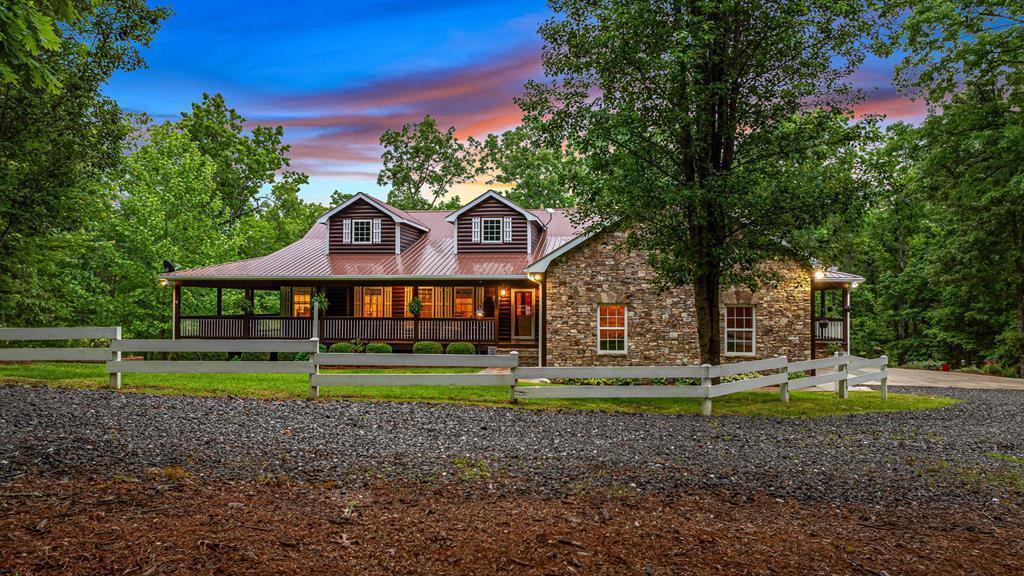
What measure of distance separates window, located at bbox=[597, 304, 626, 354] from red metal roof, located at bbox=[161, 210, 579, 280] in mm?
3898

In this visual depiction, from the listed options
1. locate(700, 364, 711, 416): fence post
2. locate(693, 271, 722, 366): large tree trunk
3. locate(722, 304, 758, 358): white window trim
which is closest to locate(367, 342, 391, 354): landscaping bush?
locate(722, 304, 758, 358): white window trim

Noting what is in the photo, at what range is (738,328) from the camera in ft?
63.6

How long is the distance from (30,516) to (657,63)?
11.3 m

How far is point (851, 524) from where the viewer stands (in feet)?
16.1

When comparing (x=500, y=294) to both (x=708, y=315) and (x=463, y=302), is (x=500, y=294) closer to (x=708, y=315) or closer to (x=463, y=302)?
(x=463, y=302)

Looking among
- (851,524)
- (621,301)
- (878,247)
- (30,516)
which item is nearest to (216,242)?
(621,301)

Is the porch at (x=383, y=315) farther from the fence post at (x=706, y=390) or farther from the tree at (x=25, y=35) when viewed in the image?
the tree at (x=25, y=35)

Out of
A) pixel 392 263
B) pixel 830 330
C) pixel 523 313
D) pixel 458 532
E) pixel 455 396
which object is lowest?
pixel 455 396

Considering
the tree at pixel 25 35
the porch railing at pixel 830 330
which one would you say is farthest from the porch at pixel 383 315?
the tree at pixel 25 35

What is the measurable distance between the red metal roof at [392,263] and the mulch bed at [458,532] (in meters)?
17.3

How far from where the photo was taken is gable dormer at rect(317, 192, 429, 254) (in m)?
26.2

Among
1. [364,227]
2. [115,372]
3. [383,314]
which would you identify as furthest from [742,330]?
[115,372]

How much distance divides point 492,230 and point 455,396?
1435cm

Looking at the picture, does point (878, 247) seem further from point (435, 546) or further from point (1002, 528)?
point (435, 546)
